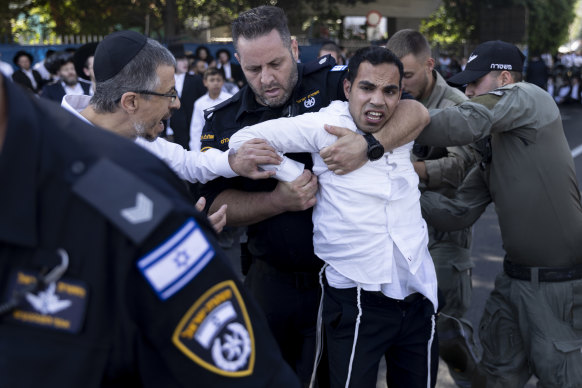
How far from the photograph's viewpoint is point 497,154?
295 centimetres

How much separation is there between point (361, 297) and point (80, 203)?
1633 mm

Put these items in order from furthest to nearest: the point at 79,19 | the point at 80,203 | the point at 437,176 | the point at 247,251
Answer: the point at 79,19 < the point at 437,176 < the point at 247,251 < the point at 80,203

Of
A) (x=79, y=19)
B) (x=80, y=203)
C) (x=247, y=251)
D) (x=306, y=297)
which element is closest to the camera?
(x=80, y=203)

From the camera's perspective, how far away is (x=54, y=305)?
3.26 ft

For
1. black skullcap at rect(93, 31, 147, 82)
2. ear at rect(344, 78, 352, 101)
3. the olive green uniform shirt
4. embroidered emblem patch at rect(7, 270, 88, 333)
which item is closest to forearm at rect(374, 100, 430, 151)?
ear at rect(344, 78, 352, 101)

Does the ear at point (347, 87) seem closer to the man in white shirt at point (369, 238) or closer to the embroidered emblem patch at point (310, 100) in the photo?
the man in white shirt at point (369, 238)

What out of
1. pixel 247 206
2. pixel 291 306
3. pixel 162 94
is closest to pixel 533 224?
pixel 291 306

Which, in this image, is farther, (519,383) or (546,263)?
(519,383)

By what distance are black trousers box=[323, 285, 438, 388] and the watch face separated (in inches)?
20.1

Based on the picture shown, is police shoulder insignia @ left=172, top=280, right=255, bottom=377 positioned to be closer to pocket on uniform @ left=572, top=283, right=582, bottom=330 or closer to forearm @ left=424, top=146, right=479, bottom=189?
pocket on uniform @ left=572, top=283, right=582, bottom=330

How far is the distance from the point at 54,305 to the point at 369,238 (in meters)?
1.53

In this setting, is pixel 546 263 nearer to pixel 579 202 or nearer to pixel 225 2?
pixel 579 202

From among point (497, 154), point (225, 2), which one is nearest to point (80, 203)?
point (497, 154)

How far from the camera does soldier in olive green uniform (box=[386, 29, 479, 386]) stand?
348 centimetres
